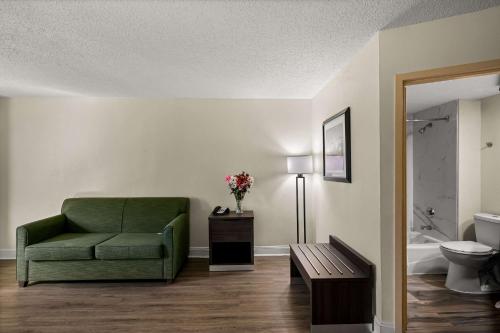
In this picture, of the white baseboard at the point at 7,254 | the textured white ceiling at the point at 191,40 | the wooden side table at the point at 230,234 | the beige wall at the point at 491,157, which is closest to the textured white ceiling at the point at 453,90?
the beige wall at the point at 491,157

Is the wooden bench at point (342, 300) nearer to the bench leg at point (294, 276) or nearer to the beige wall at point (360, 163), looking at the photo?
the beige wall at point (360, 163)

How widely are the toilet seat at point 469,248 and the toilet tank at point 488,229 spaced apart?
0.16 metres

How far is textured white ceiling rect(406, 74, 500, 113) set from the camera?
2901 millimetres

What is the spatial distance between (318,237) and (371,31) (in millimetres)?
2649

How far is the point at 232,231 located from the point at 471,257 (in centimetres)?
252

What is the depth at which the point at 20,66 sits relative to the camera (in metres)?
2.86

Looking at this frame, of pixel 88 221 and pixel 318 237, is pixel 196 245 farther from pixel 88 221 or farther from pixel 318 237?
pixel 318 237

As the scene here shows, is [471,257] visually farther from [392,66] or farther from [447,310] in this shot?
[392,66]

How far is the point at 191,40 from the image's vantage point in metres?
2.28

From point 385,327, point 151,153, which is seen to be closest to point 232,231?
point 151,153

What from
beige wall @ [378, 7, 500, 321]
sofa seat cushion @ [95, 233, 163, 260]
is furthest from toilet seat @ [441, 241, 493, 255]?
sofa seat cushion @ [95, 233, 163, 260]

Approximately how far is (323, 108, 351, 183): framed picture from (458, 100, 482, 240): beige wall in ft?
5.82

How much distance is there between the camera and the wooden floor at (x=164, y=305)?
2307mm

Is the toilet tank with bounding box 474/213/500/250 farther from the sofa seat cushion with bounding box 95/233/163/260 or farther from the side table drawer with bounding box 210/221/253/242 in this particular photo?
the sofa seat cushion with bounding box 95/233/163/260
